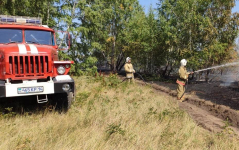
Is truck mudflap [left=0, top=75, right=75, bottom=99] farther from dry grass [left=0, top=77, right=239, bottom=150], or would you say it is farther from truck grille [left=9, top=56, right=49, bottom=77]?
dry grass [left=0, top=77, right=239, bottom=150]

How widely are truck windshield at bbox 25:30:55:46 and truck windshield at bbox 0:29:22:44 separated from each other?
0.21 metres

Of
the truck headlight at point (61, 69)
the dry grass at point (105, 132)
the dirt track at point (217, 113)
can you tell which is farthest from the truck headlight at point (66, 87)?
the dirt track at point (217, 113)

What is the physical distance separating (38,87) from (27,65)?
579 millimetres

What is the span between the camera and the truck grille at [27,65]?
16.2ft

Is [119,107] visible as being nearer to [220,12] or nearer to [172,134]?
[172,134]

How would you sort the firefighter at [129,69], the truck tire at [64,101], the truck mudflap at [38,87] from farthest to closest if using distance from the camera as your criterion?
the firefighter at [129,69], the truck tire at [64,101], the truck mudflap at [38,87]

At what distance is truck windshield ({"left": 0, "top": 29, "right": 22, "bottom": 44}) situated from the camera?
19.3 feet

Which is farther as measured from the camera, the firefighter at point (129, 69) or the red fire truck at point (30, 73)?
the firefighter at point (129, 69)

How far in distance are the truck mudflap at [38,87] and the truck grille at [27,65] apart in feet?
0.83

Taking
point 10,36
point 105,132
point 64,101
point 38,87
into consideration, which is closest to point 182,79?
point 64,101

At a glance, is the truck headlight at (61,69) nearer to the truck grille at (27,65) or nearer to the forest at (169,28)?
the truck grille at (27,65)

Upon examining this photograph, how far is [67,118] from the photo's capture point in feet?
17.2

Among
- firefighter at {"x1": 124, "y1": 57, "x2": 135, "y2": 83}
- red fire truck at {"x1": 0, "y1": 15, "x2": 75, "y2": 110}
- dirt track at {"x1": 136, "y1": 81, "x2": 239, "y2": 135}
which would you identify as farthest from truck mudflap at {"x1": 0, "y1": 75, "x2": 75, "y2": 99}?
firefighter at {"x1": 124, "y1": 57, "x2": 135, "y2": 83}

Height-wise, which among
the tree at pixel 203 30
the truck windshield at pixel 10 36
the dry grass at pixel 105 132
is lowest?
the dry grass at pixel 105 132
